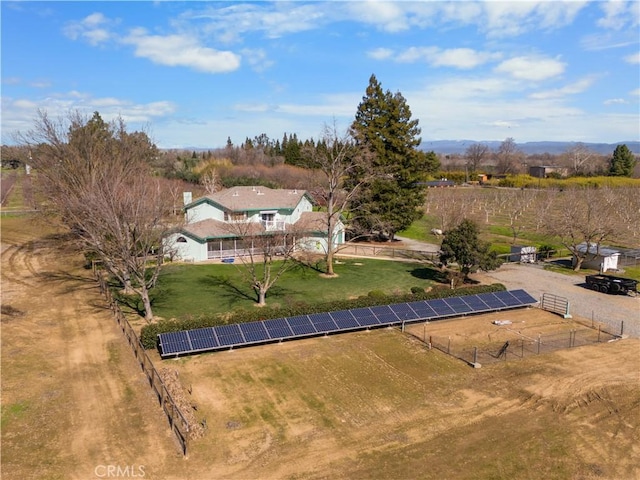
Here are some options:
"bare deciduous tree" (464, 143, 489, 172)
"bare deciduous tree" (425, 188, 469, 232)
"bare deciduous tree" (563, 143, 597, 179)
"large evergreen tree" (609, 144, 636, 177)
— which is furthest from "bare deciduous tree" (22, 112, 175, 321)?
"bare deciduous tree" (464, 143, 489, 172)

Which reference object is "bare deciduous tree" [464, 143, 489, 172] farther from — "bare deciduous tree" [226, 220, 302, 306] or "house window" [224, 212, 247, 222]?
"bare deciduous tree" [226, 220, 302, 306]

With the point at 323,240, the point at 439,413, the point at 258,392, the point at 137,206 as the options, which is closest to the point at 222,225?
Result: the point at 323,240

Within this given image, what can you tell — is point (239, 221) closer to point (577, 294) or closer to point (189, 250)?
point (189, 250)

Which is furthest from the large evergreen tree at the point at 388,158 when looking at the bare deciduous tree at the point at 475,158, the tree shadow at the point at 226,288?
the bare deciduous tree at the point at 475,158

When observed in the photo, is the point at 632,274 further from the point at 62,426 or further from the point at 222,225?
the point at 62,426

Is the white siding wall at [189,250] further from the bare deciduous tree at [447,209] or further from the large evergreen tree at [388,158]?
the bare deciduous tree at [447,209]

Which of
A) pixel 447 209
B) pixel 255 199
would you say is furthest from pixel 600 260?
pixel 255 199
